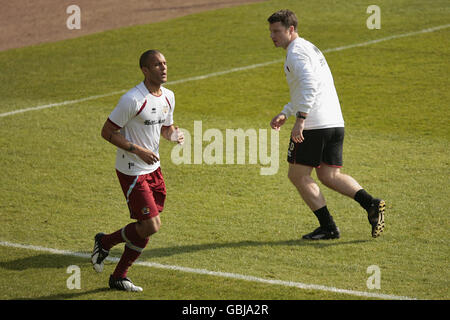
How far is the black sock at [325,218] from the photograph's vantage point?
7.73 m

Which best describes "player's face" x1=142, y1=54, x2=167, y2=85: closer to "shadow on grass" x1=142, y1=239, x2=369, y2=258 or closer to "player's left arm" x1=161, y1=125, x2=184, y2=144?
"player's left arm" x1=161, y1=125, x2=184, y2=144

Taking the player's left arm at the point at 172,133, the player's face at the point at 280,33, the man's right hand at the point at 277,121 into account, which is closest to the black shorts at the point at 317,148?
the man's right hand at the point at 277,121

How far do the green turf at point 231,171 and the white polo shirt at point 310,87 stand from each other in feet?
4.34

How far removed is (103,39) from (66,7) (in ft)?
13.9

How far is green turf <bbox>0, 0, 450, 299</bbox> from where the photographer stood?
702 cm

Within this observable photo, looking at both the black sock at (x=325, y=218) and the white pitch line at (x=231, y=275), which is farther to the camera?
the black sock at (x=325, y=218)

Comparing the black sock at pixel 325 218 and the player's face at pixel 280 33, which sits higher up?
the player's face at pixel 280 33

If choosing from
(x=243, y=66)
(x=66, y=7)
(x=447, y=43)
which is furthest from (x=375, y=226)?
(x=66, y=7)

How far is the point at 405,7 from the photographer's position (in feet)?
65.0

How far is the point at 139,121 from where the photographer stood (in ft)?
21.5

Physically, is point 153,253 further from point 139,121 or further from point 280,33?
point 280,33

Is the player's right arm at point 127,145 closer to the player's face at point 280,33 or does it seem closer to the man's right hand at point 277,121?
the man's right hand at point 277,121

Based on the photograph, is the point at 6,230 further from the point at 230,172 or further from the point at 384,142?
the point at 384,142

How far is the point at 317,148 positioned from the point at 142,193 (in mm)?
2074
